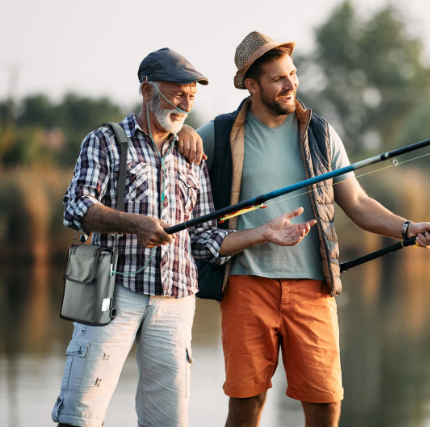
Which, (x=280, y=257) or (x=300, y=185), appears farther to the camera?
(x=280, y=257)

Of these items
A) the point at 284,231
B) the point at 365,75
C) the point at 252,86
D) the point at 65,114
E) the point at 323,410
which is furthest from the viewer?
the point at 365,75

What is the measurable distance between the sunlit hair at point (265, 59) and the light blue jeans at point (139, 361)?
3.27ft

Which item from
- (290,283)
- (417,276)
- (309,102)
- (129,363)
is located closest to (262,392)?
(290,283)

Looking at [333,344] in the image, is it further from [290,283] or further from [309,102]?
[309,102]

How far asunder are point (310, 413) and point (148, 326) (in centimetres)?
80

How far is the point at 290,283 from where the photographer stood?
10.8 ft

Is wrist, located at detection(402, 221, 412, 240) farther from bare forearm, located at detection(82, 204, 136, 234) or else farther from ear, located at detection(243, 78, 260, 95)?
bare forearm, located at detection(82, 204, 136, 234)

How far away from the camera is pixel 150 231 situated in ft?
9.00

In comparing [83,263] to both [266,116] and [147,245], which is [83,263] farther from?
[266,116]

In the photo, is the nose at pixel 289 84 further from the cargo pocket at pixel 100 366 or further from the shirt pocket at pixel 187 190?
the cargo pocket at pixel 100 366

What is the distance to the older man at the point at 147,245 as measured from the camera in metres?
2.79

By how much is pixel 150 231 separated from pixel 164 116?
0.49 metres

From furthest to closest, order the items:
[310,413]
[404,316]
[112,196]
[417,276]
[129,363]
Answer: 1. [417,276]
2. [404,316]
3. [129,363]
4. [310,413]
5. [112,196]

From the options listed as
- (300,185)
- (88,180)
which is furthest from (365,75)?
(88,180)
